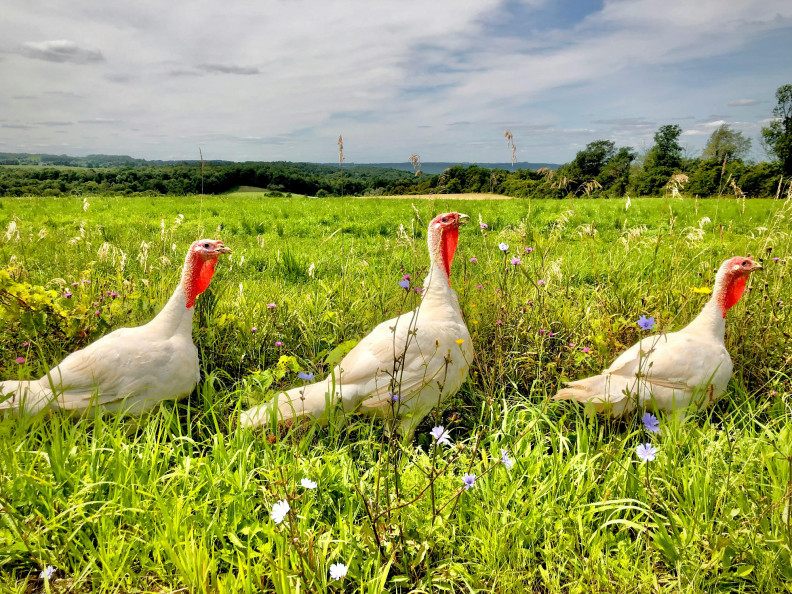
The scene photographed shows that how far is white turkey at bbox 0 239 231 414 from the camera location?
251cm

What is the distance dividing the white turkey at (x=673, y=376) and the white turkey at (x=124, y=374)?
2298mm

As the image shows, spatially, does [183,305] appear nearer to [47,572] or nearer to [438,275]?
[47,572]

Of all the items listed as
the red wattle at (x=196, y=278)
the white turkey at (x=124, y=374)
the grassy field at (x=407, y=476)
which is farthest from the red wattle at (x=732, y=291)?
the red wattle at (x=196, y=278)

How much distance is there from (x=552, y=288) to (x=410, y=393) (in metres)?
1.96

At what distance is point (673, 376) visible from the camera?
2.70 metres

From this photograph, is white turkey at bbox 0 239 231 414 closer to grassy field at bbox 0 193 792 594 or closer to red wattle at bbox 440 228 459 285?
grassy field at bbox 0 193 792 594

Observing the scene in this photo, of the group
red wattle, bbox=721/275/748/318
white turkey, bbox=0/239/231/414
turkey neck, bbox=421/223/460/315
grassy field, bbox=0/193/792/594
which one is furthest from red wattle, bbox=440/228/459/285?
red wattle, bbox=721/275/748/318

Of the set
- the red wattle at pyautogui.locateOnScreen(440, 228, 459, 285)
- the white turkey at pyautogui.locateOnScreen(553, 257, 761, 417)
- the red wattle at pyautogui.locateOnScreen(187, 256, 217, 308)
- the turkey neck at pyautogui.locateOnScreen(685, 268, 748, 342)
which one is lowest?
the white turkey at pyautogui.locateOnScreen(553, 257, 761, 417)

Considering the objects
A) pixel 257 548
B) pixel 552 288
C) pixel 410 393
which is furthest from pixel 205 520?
pixel 552 288

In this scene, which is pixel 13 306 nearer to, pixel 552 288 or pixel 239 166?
pixel 552 288

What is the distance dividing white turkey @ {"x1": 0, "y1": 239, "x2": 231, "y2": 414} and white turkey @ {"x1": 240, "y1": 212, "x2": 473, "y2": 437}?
0.55 metres

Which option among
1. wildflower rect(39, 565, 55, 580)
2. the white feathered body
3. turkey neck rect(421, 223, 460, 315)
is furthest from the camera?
turkey neck rect(421, 223, 460, 315)

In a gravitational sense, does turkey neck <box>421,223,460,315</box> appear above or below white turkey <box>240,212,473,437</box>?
above

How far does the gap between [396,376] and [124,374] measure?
1533mm
